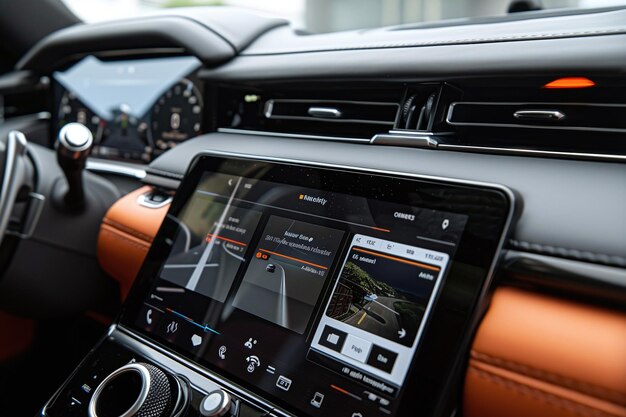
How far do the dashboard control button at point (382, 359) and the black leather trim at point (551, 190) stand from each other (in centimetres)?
16

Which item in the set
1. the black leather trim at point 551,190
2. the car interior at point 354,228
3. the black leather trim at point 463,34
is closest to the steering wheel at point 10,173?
the car interior at point 354,228

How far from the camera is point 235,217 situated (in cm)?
66

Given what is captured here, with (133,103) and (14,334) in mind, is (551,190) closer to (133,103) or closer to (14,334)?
(133,103)

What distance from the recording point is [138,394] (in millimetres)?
534

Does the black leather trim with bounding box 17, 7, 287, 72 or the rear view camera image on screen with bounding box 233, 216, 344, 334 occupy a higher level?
the black leather trim with bounding box 17, 7, 287, 72

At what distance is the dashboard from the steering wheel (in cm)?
23

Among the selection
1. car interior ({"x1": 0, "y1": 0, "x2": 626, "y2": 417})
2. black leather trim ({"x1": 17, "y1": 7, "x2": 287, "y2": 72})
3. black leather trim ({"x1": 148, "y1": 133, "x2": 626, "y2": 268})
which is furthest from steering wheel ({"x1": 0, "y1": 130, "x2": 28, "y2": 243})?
black leather trim ({"x1": 148, "y1": 133, "x2": 626, "y2": 268})

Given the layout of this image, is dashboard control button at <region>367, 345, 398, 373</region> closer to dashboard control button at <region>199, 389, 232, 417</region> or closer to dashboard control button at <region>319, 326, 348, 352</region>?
dashboard control button at <region>319, 326, 348, 352</region>

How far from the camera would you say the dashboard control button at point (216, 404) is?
498 millimetres

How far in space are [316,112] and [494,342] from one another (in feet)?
1.51

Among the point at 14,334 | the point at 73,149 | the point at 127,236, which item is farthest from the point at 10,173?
the point at 14,334

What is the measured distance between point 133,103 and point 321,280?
73cm

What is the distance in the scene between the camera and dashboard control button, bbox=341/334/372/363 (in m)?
0.48

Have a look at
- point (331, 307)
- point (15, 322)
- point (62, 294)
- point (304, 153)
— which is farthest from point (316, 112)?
point (15, 322)
